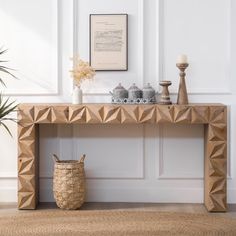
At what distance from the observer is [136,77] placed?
4691 mm

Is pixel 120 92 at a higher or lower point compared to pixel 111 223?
higher

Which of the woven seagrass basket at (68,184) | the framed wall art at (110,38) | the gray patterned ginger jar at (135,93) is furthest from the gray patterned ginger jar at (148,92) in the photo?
the woven seagrass basket at (68,184)

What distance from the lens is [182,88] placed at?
4.48m

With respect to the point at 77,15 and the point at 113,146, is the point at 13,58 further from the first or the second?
the point at 113,146

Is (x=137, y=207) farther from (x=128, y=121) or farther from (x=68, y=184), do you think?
(x=128, y=121)

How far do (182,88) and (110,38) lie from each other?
81 cm

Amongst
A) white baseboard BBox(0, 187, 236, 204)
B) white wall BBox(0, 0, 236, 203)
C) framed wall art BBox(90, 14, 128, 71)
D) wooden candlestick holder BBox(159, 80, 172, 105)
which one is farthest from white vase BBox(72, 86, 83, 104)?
white baseboard BBox(0, 187, 236, 204)

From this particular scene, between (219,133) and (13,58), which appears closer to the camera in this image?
(219,133)

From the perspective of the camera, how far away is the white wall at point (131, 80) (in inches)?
183

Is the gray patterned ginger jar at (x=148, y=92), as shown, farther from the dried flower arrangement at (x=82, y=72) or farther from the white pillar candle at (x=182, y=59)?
the dried flower arrangement at (x=82, y=72)

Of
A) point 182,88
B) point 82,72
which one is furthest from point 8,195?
point 182,88

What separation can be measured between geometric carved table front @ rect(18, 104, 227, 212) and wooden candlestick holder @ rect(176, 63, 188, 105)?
5.0 inches

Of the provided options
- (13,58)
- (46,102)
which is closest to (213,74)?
(46,102)

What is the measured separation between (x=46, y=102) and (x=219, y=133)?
5.23 feet
